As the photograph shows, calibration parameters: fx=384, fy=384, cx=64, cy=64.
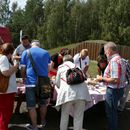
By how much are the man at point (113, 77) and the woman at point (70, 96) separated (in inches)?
15.4

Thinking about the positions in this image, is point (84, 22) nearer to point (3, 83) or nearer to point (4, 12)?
point (4, 12)

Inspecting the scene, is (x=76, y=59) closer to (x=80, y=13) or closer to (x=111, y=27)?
(x=111, y=27)

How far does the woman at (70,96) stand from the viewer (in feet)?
21.3

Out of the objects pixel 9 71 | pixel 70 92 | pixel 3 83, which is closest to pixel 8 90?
pixel 3 83

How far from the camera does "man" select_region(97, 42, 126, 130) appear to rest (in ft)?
21.3

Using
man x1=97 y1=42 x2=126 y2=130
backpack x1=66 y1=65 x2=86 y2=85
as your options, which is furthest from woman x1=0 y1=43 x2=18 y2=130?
man x1=97 y1=42 x2=126 y2=130

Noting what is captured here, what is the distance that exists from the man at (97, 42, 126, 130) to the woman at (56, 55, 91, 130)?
0.39 meters

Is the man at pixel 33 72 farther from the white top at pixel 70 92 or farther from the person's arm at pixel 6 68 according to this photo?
the person's arm at pixel 6 68

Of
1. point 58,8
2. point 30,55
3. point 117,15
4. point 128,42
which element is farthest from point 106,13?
point 30,55

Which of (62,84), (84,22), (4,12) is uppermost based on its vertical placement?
(4,12)

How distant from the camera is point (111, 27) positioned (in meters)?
53.8

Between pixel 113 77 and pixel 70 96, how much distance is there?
2.61 ft

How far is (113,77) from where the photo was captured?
6488 mm

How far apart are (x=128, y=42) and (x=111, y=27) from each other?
3841 millimetres
